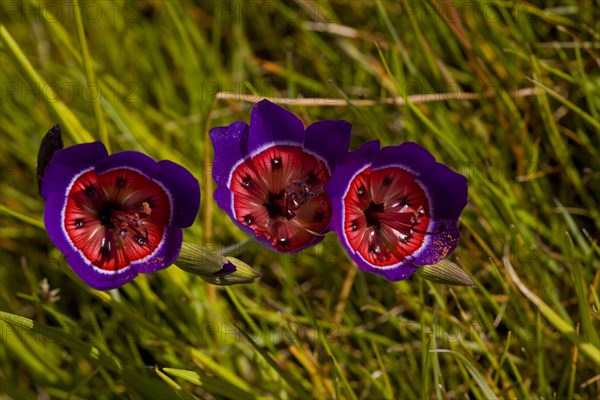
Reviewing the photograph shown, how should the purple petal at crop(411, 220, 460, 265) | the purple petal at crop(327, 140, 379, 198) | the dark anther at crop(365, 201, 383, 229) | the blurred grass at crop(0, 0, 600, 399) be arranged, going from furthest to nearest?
the blurred grass at crop(0, 0, 600, 399), the dark anther at crop(365, 201, 383, 229), the purple petal at crop(411, 220, 460, 265), the purple petal at crop(327, 140, 379, 198)

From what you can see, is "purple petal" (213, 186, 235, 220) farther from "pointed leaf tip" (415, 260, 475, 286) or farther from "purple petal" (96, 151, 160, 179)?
"pointed leaf tip" (415, 260, 475, 286)

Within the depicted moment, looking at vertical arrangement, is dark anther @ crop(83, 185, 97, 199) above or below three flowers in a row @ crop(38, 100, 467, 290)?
above

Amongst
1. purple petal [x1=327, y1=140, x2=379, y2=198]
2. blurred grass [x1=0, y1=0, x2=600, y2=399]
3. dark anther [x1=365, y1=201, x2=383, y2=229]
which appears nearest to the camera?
purple petal [x1=327, y1=140, x2=379, y2=198]

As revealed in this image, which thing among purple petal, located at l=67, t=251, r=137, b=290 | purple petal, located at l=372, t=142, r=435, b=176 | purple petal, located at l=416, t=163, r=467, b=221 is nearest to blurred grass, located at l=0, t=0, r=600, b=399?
purple petal, located at l=67, t=251, r=137, b=290

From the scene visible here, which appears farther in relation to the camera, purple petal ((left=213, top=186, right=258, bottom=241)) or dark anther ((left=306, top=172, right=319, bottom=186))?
dark anther ((left=306, top=172, right=319, bottom=186))

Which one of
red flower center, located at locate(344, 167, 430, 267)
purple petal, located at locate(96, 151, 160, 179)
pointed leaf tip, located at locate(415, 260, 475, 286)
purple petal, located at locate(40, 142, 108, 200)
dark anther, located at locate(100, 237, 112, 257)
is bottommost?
pointed leaf tip, located at locate(415, 260, 475, 286)

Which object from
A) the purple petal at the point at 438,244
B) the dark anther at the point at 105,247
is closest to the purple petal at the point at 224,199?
the dark anther at the point at 105,247

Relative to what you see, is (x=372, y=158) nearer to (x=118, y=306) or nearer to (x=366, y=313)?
(x=118, y=306)

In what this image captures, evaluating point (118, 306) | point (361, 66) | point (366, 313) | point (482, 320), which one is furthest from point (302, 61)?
point (118, 306)
